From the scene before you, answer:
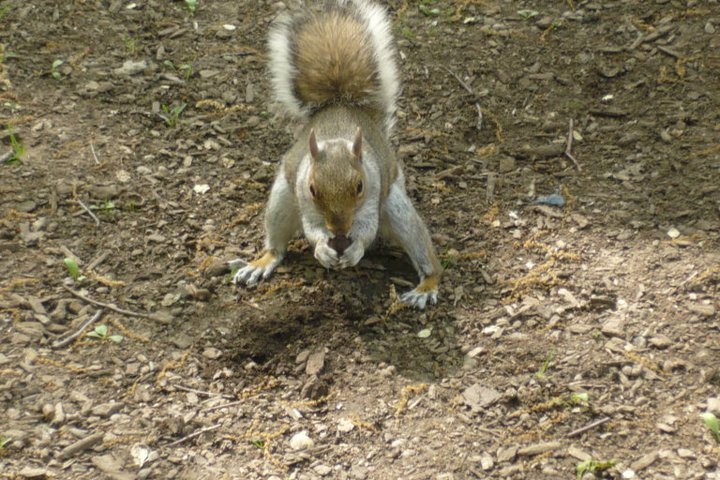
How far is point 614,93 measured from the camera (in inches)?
196

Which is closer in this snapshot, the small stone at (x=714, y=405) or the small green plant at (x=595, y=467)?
the small green plant at (x=595, y=467)

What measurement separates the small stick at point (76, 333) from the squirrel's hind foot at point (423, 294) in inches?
53.2

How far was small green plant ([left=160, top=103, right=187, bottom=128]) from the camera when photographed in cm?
495

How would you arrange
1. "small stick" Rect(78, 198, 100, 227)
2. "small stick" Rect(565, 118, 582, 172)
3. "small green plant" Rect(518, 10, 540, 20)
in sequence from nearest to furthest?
1. "small stick" Rect(78, 198, 100, 227)
2. "small stick" Rect(565, 118, 582, 172)
3. "small green plant" Rect(518, 10, 540, 20)

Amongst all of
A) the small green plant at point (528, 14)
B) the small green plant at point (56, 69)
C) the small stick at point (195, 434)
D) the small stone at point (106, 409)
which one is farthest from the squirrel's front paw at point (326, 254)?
the small green plant at point (528, 14)

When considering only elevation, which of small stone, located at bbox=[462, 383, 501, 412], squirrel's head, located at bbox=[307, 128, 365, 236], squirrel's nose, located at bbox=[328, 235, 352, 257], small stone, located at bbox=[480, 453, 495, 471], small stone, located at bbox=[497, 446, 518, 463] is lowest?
small stone, located at bbox=[462, 383, 501, 412]

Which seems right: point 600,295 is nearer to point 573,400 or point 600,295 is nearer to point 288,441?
point 573,400

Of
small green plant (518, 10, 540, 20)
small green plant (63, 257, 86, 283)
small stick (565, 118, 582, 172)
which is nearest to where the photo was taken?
small green plant (63, 257, 86, 283)

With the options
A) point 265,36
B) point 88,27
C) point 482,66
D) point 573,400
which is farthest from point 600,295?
point 88,27

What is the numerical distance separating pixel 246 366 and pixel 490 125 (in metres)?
2.18

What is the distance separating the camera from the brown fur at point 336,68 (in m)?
4.32

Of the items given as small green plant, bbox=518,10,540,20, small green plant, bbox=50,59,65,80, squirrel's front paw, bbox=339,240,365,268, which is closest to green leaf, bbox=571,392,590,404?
squirrel's front paw, bbox=339,240,365,268

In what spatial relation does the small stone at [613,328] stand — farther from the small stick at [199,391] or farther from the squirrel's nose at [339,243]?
the small stick at [199,391]

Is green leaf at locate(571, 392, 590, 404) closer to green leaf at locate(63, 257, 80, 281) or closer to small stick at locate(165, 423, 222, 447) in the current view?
small stick at locate(165, 423, 222, 447)
